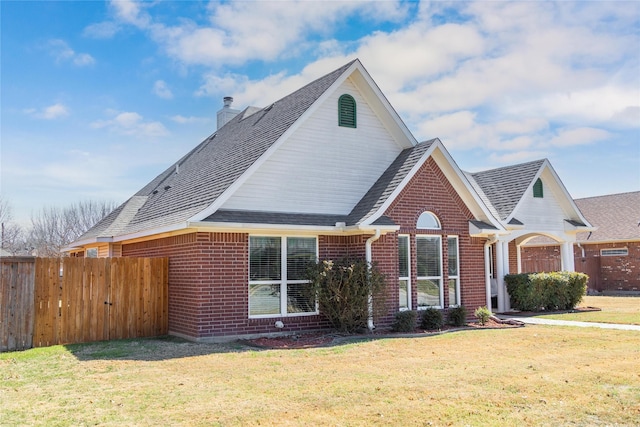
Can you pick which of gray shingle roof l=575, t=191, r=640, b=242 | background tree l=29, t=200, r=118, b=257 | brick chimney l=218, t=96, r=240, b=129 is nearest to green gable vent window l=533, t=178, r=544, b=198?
gray shingle roof l=575, t=191, r=640, b=242

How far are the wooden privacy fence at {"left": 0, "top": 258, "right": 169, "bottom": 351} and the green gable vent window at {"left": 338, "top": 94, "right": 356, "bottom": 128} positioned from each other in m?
6.19

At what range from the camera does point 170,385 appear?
26.8 ft

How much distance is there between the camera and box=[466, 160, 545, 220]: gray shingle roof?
21.3 meters

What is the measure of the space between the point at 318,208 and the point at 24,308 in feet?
24.1

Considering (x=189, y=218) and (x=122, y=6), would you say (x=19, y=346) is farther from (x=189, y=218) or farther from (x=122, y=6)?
(x=122, y=6)

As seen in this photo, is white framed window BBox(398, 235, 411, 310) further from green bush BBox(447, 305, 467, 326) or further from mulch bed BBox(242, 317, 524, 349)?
green bush BBox(447, 305, 467, 326)

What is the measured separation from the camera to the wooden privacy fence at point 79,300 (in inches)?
485

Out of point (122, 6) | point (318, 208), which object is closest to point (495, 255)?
point (318, 208)

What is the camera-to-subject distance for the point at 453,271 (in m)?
15.9

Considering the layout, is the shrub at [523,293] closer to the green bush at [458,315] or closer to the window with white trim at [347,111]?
the green bush at [458,315]

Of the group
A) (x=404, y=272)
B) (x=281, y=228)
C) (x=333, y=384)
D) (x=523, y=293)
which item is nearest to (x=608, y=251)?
(x=523, y=293)

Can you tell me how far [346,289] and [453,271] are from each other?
3952 mm

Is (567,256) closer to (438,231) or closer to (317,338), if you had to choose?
(438,231)

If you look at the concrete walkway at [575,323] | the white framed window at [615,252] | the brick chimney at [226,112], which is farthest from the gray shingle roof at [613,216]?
the brick chimney at [226,112]
